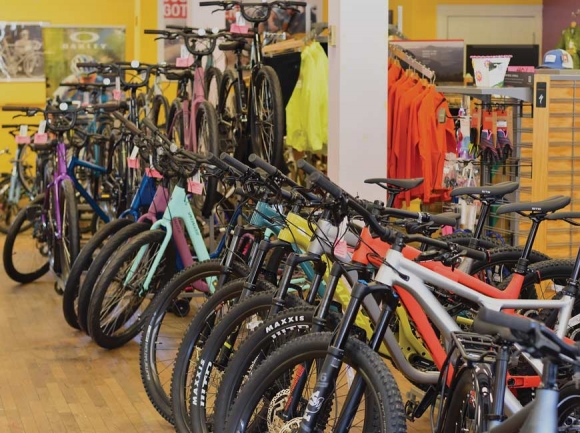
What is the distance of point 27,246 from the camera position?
8102 millimetres

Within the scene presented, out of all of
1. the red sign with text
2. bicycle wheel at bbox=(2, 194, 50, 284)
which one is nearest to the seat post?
bicycle wheel at bbox=(2, 194, 50, 284)

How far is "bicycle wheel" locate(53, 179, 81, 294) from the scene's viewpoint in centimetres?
640

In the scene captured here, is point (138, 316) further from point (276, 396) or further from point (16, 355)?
point (276, 396)

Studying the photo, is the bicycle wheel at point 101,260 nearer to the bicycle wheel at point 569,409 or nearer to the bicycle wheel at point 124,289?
the bicycle wheel at point 124,289

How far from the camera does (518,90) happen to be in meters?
5.11

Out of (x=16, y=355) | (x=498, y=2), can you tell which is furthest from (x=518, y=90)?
(x=498, y=2)

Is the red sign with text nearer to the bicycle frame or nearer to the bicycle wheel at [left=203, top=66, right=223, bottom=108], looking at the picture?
the bicycle wheel at [left=203, top=66, right=223, bottom=108]

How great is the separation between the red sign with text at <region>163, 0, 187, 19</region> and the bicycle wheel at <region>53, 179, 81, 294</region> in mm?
5534

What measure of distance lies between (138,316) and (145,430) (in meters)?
1.57

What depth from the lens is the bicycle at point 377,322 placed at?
105 inches

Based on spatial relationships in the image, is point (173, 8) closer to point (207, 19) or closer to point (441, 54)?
point (207, 19)

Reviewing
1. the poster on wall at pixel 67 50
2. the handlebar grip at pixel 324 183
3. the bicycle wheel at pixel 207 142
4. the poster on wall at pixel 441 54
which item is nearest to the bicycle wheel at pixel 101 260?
the bicycle wheel at pixel 207 142

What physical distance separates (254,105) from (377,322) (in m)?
3.98

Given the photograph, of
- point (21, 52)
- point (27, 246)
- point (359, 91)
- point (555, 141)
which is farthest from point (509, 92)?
point (21, 52)
